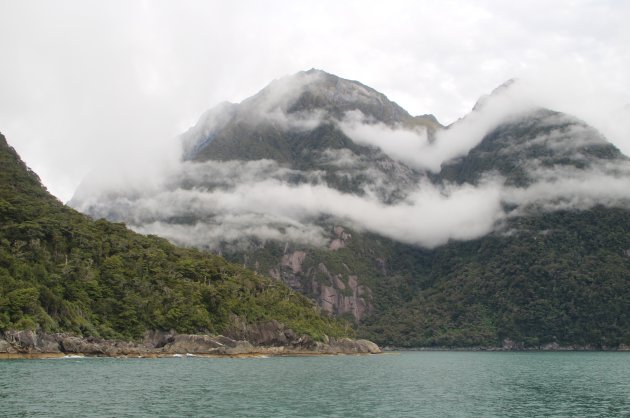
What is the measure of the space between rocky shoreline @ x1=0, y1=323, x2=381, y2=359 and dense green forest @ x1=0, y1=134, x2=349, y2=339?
2704mm

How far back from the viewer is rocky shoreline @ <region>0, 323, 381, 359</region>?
11476cm

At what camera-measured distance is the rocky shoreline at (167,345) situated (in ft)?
377

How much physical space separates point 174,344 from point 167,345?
174cm

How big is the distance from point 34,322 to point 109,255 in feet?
166

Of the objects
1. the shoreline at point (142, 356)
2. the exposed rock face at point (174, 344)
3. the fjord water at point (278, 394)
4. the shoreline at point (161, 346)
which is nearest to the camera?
the fjord water at point (278, 394)

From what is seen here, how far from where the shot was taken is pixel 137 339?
146375 mm

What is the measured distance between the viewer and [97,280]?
6078 inches

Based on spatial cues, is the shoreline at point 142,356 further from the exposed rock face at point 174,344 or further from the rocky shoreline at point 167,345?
the exposed rock face at point 174,344

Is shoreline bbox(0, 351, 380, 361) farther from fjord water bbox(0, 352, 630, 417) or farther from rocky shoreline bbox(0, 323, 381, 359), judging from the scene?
fjord water bbox(0, 352, 630, 417)

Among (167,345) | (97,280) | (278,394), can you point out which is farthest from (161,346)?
(278,394)

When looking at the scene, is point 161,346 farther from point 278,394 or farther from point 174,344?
point 278,394

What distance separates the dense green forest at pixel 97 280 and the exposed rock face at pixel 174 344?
259 centimetres

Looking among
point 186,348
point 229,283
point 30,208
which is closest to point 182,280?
point 229,283

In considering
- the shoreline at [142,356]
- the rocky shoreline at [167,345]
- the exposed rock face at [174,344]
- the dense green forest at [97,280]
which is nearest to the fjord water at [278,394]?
the shoreline at [142,356]
